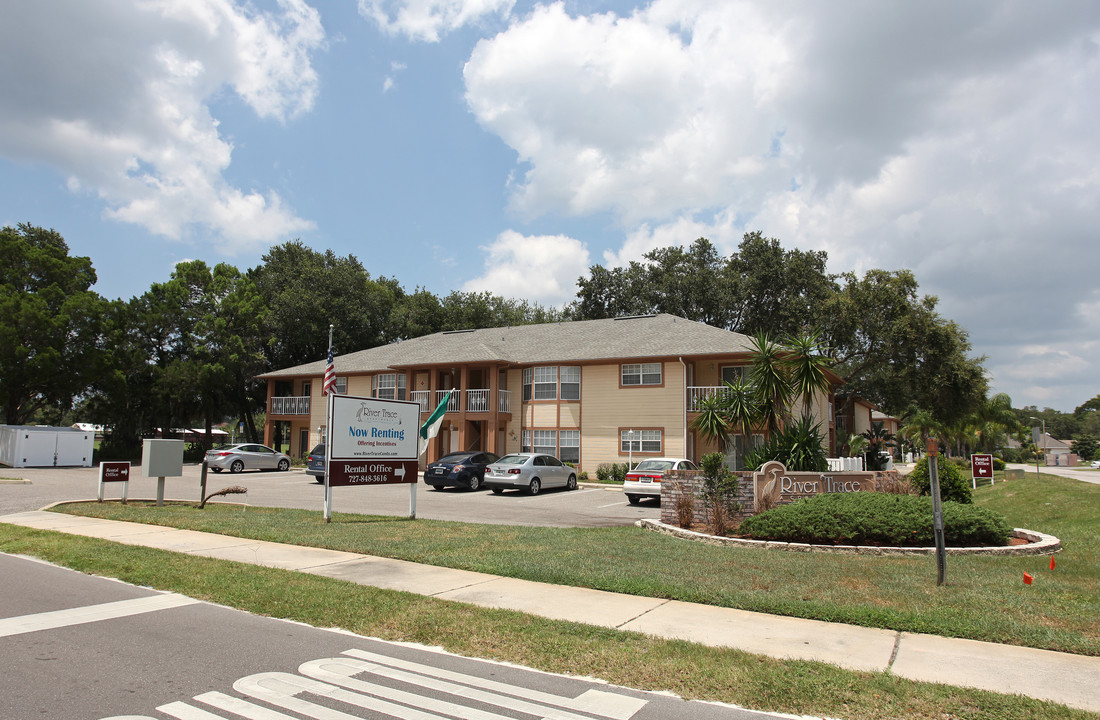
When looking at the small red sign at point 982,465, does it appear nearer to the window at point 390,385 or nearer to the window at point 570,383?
the window at point 570,383

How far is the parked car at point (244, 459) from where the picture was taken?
1324 inches

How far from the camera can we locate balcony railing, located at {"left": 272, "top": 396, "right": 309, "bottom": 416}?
133ft

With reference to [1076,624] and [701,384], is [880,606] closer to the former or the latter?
[1076,624]

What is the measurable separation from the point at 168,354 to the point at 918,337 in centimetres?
4733

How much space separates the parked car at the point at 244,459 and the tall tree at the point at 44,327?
1206 cm

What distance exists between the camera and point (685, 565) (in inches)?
387

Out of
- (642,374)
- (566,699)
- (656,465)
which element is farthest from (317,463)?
(566,699)

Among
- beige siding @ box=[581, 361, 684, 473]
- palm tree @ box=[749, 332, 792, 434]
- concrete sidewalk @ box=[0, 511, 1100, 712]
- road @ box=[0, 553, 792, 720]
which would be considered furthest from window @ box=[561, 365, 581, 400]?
road @ box=[0, 553, 792, 720]

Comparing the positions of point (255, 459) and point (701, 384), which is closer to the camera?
point (701, 384)

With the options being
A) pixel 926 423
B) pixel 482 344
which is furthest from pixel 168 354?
pixel 926 423

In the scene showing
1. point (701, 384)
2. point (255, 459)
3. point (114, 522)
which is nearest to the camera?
point (114, 522)

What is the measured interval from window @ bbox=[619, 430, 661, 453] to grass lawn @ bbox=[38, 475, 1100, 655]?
54.6 ft

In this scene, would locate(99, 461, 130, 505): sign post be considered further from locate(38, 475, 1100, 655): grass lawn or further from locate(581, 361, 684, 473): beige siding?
locate(581, 361, 684, 473): beige siding

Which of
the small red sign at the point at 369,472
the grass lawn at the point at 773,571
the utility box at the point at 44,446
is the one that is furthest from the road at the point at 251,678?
the utility box at the point at 44,446
